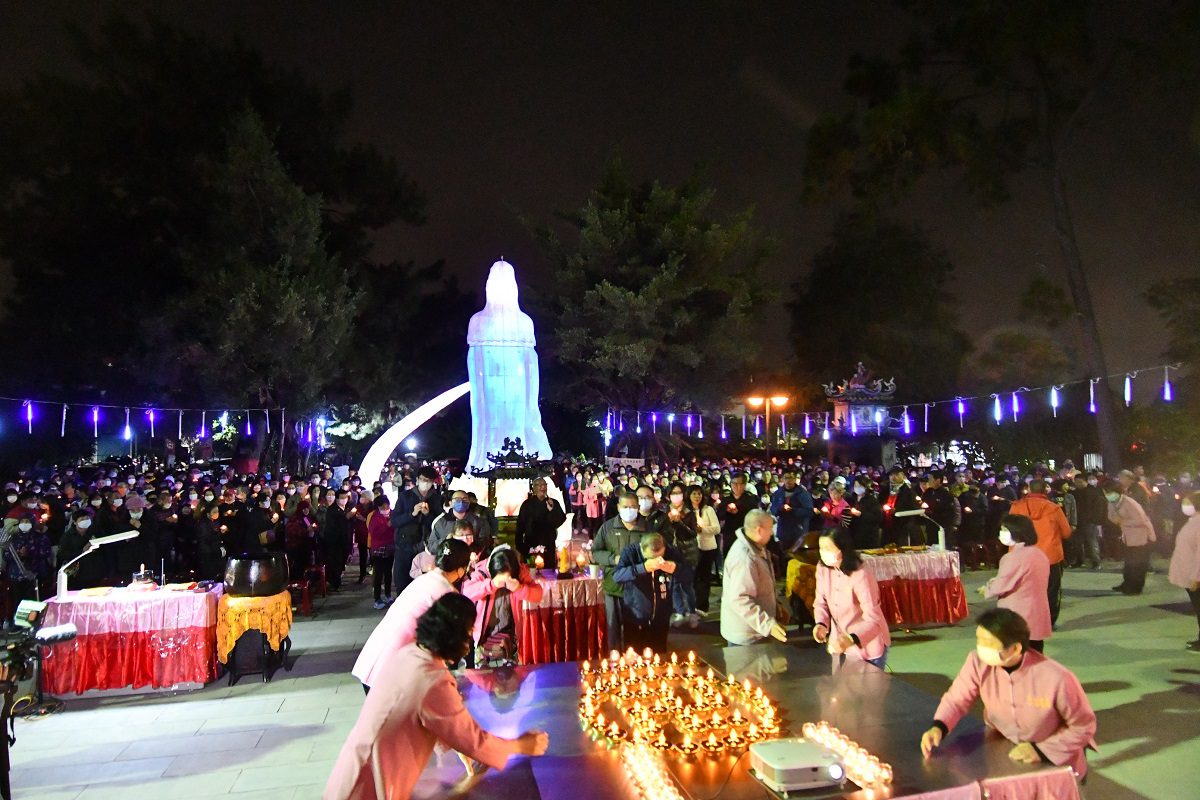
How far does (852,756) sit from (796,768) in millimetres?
422

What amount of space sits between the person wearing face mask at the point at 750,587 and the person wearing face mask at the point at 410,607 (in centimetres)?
189

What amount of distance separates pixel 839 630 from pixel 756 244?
25854 mm

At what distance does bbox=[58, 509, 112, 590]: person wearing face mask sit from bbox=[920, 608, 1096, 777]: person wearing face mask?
819cm

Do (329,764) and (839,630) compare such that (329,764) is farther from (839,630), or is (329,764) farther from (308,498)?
(308,498)

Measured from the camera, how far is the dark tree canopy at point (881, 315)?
3388cm

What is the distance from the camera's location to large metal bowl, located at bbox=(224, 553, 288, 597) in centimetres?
703

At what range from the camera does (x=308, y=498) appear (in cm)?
1194

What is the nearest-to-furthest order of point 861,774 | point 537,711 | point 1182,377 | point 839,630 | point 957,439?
point 861,774, point 537,711, point 839,630, point 1182,377, point 957,439

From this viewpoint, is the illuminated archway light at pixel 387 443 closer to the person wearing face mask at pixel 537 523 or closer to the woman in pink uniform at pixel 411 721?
the person wearing face mask at pixel 537 523

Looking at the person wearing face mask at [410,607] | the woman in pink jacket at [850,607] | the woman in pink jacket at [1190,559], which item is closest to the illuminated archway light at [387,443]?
the person wearing face mask at [410,607]

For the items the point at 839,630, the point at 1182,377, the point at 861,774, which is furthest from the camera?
the point at 1182,377

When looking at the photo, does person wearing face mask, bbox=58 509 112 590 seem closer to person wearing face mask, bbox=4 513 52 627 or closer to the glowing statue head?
person wearing face mask, bbox=4 513 52 627

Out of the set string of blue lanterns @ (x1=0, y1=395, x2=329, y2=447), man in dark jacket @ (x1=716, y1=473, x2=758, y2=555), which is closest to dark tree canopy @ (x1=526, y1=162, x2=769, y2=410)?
string of blue lanterns @ (x1=0, y1=395, x2=329, y2=447)

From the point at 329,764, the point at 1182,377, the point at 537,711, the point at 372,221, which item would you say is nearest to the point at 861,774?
the point at 537,711
